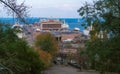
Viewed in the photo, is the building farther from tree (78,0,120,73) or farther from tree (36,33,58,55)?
tree (78,0,120,73)

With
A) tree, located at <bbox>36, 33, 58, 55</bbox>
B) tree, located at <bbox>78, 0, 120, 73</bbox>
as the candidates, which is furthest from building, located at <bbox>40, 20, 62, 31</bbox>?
tree, located at <bbox>78, 0, 120, 73</bbox>

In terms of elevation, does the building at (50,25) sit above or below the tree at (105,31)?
below

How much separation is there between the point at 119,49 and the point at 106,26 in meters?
1.30

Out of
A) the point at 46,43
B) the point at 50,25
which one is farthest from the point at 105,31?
the point at 50,25

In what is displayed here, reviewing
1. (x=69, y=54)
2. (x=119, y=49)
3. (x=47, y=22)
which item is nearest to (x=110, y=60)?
(x=119, y=49)

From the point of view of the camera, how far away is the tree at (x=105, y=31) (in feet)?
54.4

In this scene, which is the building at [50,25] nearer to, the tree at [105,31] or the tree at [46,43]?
the tree at [46,43]

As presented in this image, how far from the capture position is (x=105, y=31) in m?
17.1

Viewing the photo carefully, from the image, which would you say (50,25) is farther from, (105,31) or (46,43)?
(105,31)

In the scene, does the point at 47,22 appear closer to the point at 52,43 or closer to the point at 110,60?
the point at 52,43

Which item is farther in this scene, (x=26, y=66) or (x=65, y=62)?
(x=65, y=62)

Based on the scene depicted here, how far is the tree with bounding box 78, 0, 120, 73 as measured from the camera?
16.6 meters

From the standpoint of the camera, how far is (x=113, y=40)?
17.0 m

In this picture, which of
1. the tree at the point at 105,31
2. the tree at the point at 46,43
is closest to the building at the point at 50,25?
the tree at the point at 46,43
